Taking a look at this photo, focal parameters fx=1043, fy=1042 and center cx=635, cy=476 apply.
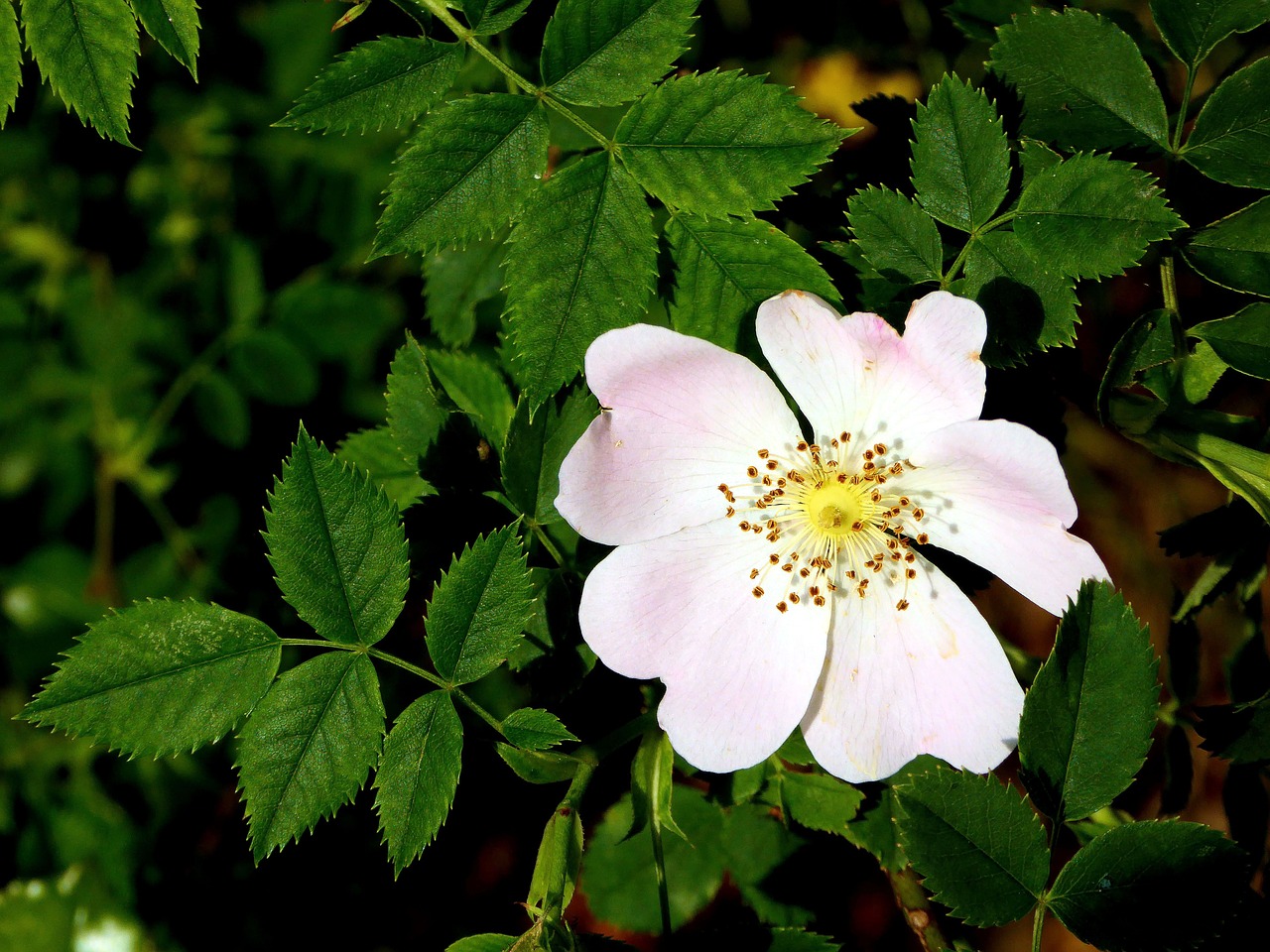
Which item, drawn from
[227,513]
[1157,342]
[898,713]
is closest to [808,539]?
[898,713]

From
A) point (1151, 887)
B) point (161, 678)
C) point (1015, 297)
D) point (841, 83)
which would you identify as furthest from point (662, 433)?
point (841, 83)

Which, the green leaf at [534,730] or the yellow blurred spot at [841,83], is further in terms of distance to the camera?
the yellow blurred spot at [841,83]

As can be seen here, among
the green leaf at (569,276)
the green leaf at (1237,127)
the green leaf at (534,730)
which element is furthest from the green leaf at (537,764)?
the green leaf at (1237,127)

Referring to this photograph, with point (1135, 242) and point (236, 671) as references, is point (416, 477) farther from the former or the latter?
point (1135, 242)

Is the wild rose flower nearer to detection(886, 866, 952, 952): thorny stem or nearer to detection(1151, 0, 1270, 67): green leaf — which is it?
detection(886, 866, 952, 952): thorny stem

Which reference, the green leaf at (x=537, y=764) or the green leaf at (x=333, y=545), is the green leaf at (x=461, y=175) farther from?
the green leaf at (x=537, y=764)
